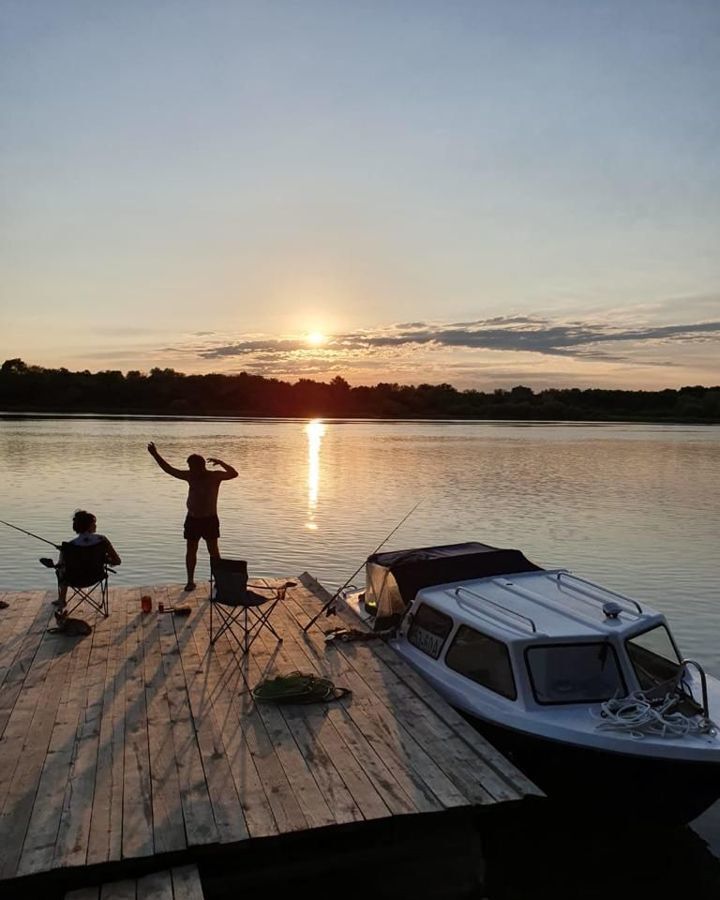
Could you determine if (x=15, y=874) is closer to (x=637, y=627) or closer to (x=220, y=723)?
(x=220, y=723)

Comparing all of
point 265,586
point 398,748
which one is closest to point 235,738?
point 398,748

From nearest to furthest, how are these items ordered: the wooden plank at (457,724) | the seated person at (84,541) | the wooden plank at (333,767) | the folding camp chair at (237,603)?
the wooden plank at (333,767) < the wooden plank at (457,724) < the folding camp chair at (237,603) < the seated person at (84,541)

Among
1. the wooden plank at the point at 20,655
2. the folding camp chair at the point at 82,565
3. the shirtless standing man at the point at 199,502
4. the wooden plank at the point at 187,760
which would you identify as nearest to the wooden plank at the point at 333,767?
the wooden plank at the point at 187,760

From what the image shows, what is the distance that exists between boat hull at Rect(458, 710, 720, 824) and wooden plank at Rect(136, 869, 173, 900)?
3064 millimetres

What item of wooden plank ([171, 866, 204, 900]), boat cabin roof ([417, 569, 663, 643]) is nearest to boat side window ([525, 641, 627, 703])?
boat cabin roof ([417, 569, 663, 643])

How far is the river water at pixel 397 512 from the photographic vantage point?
55.2 feet

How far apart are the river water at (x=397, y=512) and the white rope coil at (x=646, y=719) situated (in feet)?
4.60

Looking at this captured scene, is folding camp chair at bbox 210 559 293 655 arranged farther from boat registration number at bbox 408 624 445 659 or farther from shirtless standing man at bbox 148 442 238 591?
boat registration number at bbox 408 624 445 659

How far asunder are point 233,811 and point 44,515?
19.2 metres

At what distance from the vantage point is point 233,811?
5.40 m

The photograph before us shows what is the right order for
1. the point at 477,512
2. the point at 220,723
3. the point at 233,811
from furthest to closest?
the point at 477,512, the point at 220,723, the point at 233,811

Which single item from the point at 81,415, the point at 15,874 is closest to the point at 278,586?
the point at 15,874

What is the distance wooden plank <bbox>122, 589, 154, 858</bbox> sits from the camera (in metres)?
5.06

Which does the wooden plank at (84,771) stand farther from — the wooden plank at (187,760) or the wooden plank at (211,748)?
the wooden plank at (211,748)
